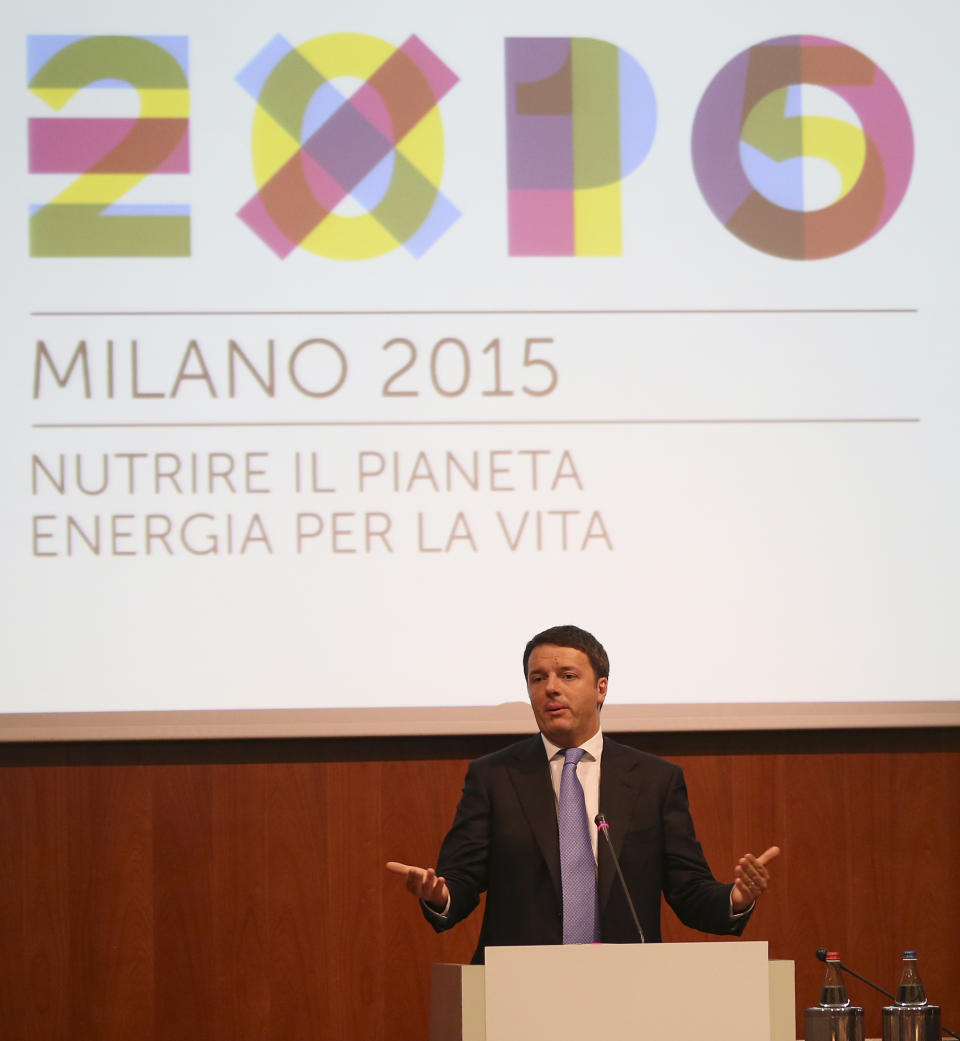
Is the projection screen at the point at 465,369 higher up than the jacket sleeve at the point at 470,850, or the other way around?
the projection screen at the point at 465,369

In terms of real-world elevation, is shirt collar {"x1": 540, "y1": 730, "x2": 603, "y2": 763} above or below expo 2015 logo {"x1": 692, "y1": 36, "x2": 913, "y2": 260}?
below

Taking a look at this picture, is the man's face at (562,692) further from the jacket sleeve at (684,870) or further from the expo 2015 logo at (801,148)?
the expo 2015 logo at (801,148)

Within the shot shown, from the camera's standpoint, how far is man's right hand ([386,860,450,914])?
8.61 ft

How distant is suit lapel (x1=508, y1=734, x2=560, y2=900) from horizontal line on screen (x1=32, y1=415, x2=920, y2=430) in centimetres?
127

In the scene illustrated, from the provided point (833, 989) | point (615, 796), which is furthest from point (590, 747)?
point (833, 989)

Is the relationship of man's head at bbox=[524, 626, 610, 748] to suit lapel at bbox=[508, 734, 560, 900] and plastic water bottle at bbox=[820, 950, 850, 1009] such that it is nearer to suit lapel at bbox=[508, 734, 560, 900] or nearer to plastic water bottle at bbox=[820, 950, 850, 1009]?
suit lapel at bbox=[508, 734, 560, 900]

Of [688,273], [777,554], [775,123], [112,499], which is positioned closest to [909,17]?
[775,123]

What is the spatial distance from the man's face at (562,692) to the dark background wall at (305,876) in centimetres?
118

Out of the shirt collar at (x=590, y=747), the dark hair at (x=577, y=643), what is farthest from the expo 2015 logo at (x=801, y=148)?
the shirt collar at (x=590, y=747)

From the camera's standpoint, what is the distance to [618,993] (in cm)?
239

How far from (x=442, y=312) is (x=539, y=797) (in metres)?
1.63

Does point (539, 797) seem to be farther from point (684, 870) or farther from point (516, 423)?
point (516, 423)

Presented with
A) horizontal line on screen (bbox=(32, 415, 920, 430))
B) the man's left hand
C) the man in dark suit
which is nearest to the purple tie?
the man in dark suit

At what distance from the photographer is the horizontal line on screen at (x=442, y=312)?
13.6 ft
